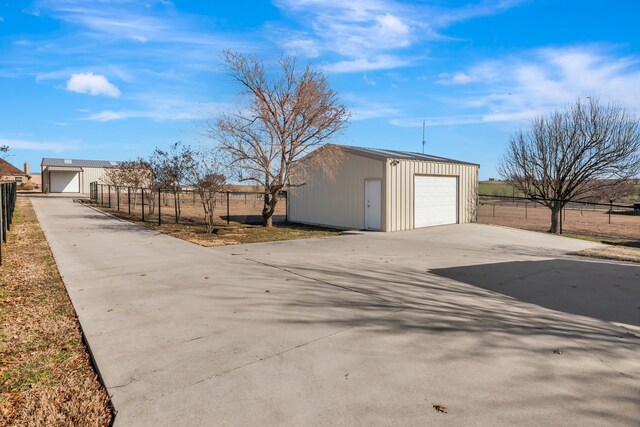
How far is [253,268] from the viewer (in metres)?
7.28

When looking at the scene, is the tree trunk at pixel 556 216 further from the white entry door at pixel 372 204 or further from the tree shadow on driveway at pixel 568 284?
the tree shadow on driveway at pixel 568 284

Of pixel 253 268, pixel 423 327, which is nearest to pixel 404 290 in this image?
pixel 423 327

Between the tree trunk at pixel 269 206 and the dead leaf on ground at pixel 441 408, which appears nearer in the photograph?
the dead leaf on ground at pixel 441 408

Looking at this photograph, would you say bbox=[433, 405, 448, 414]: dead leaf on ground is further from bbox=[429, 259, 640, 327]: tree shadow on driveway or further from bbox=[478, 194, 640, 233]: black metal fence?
bbox=[478, 194, 640, 233]: black metal fence

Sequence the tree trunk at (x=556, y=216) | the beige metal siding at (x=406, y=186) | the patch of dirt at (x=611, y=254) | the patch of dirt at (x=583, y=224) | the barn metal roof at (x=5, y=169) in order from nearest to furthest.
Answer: the patch of dirt at (x=611, y=254), the beige metal siding at (x=406, y=186), the tree trunk at (x=556, y=216), the patch of dirt at (x=583, y=224), the barn metal roof at (x=5, y=169)

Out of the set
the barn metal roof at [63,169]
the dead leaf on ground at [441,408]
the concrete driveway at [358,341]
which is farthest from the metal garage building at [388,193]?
the barn metal roof at [63,169]

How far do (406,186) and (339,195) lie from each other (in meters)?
2.94

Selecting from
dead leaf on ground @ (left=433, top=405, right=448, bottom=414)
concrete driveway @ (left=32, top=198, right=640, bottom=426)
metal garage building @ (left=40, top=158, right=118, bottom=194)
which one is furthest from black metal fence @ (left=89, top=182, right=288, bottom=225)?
dead leaf on ground @ (left=433, top=405, right=448, bottom=414)

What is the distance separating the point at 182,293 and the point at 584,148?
1873 cm

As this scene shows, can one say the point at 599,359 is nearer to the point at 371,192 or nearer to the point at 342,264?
the point at 342,264

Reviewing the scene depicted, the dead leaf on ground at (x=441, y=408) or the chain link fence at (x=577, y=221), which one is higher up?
the chain link fence at (x=577, y=221)

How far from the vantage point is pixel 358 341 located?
12.4 feet

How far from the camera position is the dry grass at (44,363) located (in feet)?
8.32

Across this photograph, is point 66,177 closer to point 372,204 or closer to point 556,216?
point 372,204
